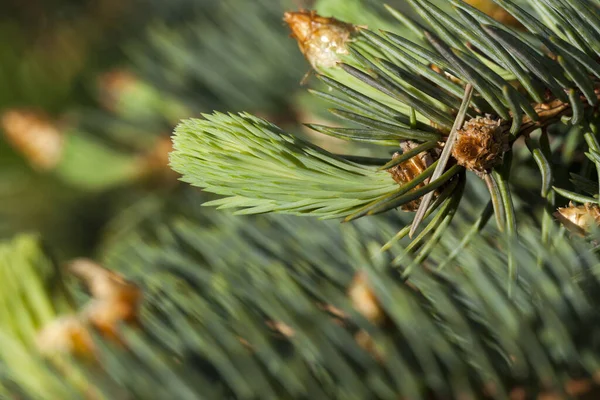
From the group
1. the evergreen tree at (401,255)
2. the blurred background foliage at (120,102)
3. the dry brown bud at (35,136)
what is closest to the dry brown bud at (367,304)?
the evergreen tree at (401,255)

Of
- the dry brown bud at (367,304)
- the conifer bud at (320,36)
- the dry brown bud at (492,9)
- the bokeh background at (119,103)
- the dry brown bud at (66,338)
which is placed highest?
the bokeh background at (119,103)

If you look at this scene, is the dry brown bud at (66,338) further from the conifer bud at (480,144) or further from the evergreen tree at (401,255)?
the conifer bud at (480,144)

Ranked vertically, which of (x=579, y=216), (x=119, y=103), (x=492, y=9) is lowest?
(x=579, y=216)

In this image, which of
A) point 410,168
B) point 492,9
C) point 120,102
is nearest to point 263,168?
point 410,168

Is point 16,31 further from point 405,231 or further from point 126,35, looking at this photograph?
point 405,231

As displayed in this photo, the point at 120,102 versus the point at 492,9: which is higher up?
the point at 120,102

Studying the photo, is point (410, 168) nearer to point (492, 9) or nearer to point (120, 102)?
point (492, 9)

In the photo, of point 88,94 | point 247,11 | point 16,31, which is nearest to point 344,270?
point 247,11

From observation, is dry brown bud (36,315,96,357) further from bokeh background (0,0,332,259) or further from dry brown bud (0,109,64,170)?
dry brown bud (0,109,64,170)
